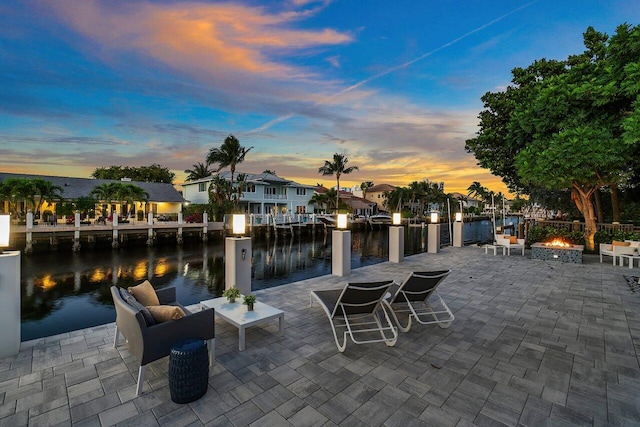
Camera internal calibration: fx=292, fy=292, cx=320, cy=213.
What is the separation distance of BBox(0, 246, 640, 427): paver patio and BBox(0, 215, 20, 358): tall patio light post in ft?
0.53

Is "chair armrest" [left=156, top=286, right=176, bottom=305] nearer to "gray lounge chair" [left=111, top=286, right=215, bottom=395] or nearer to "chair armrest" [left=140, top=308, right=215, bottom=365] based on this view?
"gray lounge chair" [left=111, top=286, right=215, bottom=395]

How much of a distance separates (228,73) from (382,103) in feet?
27.1

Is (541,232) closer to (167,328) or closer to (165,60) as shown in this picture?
(167,328)

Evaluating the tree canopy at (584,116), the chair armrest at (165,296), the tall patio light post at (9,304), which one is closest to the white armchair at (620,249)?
the tree canopy at (584,116)

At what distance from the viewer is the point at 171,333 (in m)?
2.92

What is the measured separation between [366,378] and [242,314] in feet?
6.05

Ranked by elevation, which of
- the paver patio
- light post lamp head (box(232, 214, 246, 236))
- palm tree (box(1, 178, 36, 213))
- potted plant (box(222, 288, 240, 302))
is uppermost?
palm tree (box(1, 178, 36, 213))

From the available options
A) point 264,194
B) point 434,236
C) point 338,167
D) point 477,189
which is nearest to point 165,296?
point 434,236

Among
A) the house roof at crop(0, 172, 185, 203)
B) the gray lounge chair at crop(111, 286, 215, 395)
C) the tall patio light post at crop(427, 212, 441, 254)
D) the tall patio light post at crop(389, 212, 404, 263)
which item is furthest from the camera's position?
the house roof at crop(0, 172, 185, 203)

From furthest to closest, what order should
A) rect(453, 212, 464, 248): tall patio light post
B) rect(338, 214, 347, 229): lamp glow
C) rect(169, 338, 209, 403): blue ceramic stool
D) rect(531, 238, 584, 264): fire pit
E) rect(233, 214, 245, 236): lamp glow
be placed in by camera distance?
1. rect(453, 212, 464, 248): tall patio light post
2. rect(531, 238, 584, 264): fire pit
3. rect(338, 214, 347, 229): lamp glow
4. rect(233, 214, 245, 236): lamp glow
5. rect(169, 338, 209, 403): blue ceramic stool

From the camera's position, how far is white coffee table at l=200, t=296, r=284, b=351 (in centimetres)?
371

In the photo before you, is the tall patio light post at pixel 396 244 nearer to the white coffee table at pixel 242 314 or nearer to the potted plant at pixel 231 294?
the white coffee table at pixel 242 314

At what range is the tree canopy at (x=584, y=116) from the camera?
9633 mm

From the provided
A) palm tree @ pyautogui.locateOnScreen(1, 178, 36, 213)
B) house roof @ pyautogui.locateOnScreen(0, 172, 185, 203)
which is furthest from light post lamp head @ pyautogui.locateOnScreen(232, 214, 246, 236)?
house roof @ pyautogui.locateOnScreen(0, 172, 185, 203)
